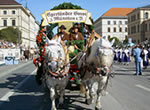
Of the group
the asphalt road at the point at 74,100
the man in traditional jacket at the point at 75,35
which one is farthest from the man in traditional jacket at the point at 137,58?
the man in traditional jacket at the point at 75,35

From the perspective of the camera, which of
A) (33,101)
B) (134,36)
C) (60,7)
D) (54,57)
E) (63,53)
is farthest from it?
(134,36)

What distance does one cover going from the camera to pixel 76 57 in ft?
23.9

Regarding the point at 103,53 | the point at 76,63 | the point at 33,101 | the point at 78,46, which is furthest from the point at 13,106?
the point at 103,53

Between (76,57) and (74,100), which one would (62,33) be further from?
(74,100)

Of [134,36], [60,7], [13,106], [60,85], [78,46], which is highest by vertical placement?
[134,36]

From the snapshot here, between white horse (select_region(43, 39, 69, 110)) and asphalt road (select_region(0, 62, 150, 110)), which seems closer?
white horse (select_region(43, 39, 69, 110))

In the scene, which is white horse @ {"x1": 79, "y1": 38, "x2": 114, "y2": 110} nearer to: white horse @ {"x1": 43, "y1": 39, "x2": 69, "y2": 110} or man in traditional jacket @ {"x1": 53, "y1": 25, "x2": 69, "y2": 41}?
white horse @ {"x1": 43, "y1": 39, "x2": 69, "y2": 110}

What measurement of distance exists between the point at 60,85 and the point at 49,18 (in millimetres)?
2465

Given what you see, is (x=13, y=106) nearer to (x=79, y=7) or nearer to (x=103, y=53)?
(x=103, y=53)

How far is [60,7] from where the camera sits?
8.13 m

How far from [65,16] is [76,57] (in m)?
1.42

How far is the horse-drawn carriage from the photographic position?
5.20 meters

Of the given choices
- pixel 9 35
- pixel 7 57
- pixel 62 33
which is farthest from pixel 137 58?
pixel 9 35

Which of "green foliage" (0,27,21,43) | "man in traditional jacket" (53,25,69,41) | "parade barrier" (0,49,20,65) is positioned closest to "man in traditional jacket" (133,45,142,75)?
"man in traditional jacket" (53,25,69,41)
